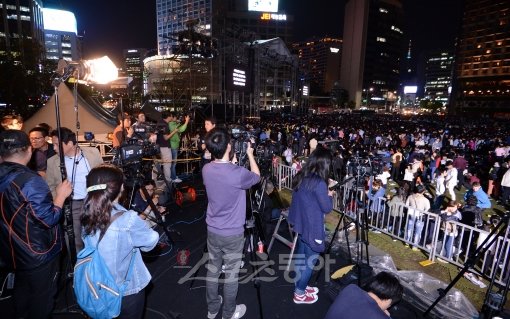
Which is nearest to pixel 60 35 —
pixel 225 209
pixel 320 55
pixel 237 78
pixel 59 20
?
pixel 59 20

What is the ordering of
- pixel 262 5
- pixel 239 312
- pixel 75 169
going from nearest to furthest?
pixel 239 312
pixel 75 169
pixel 262 5

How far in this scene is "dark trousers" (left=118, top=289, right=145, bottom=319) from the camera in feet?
7.41

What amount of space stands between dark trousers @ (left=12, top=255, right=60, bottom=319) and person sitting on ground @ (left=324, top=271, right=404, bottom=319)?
108 inches

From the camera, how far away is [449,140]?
Result: 17.8 metres

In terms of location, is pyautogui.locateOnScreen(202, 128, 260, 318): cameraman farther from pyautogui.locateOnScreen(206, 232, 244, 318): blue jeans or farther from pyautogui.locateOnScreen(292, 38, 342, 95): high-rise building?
pyautogui.locateOnScreen(292, 38, 342, 95): high-rise building

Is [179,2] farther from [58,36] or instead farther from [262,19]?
[58,36]

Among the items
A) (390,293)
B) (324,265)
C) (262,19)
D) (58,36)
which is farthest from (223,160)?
(58,36)

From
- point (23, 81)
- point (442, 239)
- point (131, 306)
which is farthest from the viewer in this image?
point (23, 81)

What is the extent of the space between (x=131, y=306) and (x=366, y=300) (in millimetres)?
1889

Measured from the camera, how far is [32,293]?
2721 millimetres

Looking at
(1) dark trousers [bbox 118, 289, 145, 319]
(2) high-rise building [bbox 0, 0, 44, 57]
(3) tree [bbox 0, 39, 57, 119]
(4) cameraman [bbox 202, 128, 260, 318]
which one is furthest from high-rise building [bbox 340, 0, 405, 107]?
(1) dark trousers [bbox 118, 289, 145, 319]

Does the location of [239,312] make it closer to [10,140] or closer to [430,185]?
[10,140]

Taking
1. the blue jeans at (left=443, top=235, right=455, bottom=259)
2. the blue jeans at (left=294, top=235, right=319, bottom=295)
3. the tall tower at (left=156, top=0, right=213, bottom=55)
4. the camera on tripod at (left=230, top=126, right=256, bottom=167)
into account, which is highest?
the tall tower at (left=156, top=0, right=213, bottom=55)

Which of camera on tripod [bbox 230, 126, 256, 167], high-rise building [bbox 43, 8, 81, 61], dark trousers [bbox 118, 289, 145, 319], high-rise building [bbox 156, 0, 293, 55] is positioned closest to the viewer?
dark trousers [bbox 118, 289, 145, 319]
